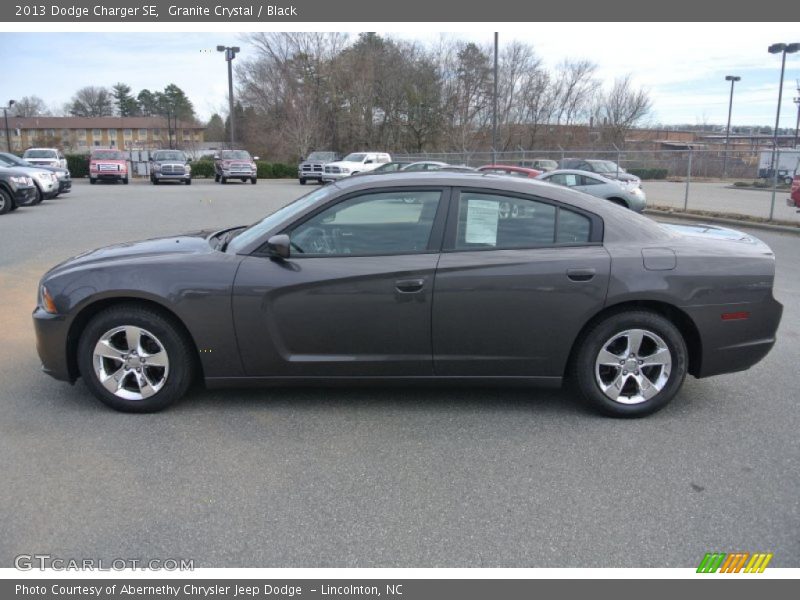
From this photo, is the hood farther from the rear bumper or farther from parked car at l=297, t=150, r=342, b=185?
parked car at l=297, t=150, r=342, b=185

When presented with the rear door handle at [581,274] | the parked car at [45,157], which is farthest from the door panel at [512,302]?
the parked car at [45,157]

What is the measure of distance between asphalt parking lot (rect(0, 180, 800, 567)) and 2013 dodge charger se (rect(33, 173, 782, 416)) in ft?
0.94

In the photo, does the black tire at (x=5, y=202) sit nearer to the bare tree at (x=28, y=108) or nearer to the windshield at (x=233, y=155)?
the windshield at (x=233, y=155)

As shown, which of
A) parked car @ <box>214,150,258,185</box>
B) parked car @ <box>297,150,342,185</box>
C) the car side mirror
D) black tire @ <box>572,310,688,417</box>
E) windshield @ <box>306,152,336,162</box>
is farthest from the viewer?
parked car @ <box>214,150,258,185</box>

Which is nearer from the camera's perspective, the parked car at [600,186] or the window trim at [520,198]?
the window trim at [520,198]

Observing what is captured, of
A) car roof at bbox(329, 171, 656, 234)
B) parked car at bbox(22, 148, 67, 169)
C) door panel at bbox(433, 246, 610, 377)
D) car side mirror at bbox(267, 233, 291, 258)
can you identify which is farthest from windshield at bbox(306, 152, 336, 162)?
door panel at bbox(433, 246, 610, 377)

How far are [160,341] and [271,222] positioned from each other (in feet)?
3.50

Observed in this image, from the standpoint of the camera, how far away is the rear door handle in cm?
407

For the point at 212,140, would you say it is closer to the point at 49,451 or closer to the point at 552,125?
the point at 552,125

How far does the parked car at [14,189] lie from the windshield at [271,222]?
15.4m

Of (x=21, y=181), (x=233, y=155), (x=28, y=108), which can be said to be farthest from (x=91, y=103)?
(x=21, y=181)

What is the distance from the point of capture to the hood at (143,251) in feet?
14.1

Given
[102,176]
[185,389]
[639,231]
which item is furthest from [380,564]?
[102,176]

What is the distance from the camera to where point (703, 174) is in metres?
39.0
